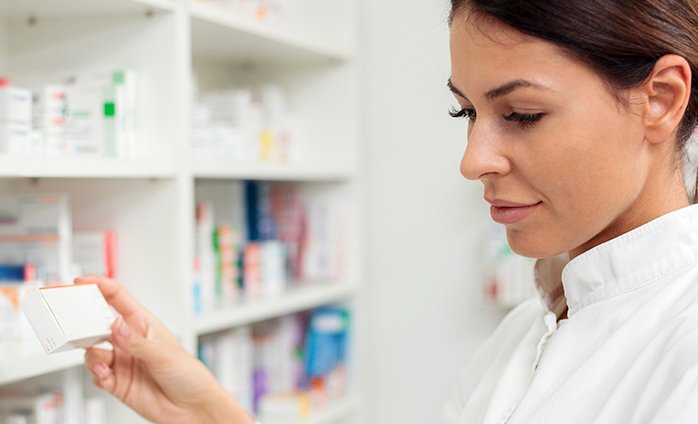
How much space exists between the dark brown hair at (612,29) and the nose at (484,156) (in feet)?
0.43

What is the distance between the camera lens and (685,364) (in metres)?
0.90

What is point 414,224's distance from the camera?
2.39 metres

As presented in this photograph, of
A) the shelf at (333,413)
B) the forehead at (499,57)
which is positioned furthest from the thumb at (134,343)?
the shelf at (333,413)

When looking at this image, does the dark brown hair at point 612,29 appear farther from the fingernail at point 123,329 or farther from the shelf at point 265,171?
the shelf at point 265,171

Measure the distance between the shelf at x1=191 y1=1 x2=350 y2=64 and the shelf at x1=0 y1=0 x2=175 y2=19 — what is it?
112mm

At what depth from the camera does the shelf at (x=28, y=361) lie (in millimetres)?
1329

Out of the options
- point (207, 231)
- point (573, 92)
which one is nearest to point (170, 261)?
point (207, 231)

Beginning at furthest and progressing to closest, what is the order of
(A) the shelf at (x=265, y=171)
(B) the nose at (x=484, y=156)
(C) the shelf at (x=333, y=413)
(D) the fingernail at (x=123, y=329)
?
1. (C) the shelf at (x=333, y=413)
2. (A) the shelf at (x=265, y=171)
3. (D) the fingernail at (x=123, y=329)
4. (B) the nose at (x=484, y=156)

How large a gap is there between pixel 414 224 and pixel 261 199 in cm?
42

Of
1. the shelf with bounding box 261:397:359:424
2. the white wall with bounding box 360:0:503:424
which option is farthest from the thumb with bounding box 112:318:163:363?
the white wall with bounding box 360:0:503:424

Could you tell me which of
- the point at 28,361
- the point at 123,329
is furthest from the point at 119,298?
the point at 28,361

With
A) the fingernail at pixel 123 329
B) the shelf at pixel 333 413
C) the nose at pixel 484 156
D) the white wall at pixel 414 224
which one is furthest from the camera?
the white wall at pixel 414 224

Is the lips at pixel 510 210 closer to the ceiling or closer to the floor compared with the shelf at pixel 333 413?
closer to the ceiling

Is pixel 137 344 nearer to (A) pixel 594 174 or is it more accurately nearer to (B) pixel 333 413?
(A) pixel 594 174
